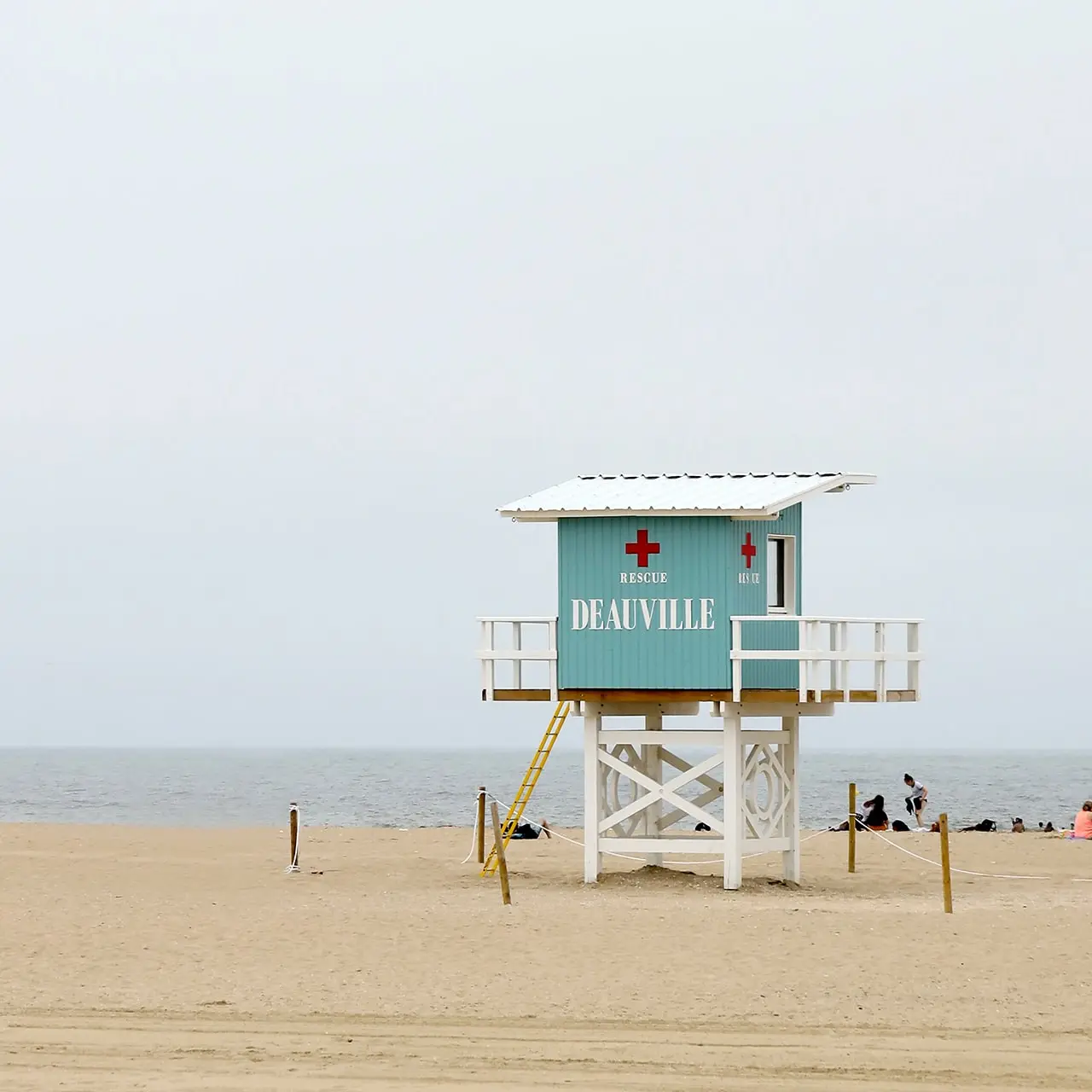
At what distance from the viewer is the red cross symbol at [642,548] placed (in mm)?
25203

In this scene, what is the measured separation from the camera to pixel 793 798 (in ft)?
88.4

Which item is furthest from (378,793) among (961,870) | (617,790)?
Answer: (617,790)

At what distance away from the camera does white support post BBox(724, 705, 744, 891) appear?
25250 millimetres

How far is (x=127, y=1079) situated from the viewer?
13.1m

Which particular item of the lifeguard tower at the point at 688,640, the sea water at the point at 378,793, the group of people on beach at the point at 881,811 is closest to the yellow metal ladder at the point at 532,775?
the lifeguard tower at the point at 688,640

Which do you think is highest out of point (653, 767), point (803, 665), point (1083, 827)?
point (803, 665)

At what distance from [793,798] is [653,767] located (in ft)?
6.82

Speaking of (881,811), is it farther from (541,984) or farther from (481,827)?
(541,984)

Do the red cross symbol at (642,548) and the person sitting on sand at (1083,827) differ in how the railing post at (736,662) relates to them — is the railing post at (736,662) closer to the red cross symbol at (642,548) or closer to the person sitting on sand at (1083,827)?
the red cross symbol at (642,548)

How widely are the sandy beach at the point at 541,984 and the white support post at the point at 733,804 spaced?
1.29 feet

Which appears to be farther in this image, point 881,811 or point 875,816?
point 881,811

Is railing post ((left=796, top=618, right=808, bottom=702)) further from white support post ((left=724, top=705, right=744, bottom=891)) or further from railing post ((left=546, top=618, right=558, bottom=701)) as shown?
railing post ((left=546, top=618, right=558, bottom=701))

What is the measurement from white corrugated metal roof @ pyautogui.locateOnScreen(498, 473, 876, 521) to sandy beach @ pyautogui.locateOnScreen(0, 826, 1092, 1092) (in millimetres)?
5028

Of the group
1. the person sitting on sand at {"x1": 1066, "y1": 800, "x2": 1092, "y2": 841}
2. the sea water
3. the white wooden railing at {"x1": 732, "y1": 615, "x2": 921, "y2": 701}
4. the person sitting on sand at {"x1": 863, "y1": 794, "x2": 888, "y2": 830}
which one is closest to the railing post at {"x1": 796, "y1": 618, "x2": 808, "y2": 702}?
the white wooden railing at {"x1": 732, "y1": 615, "x2": 921, "y2": 701}
